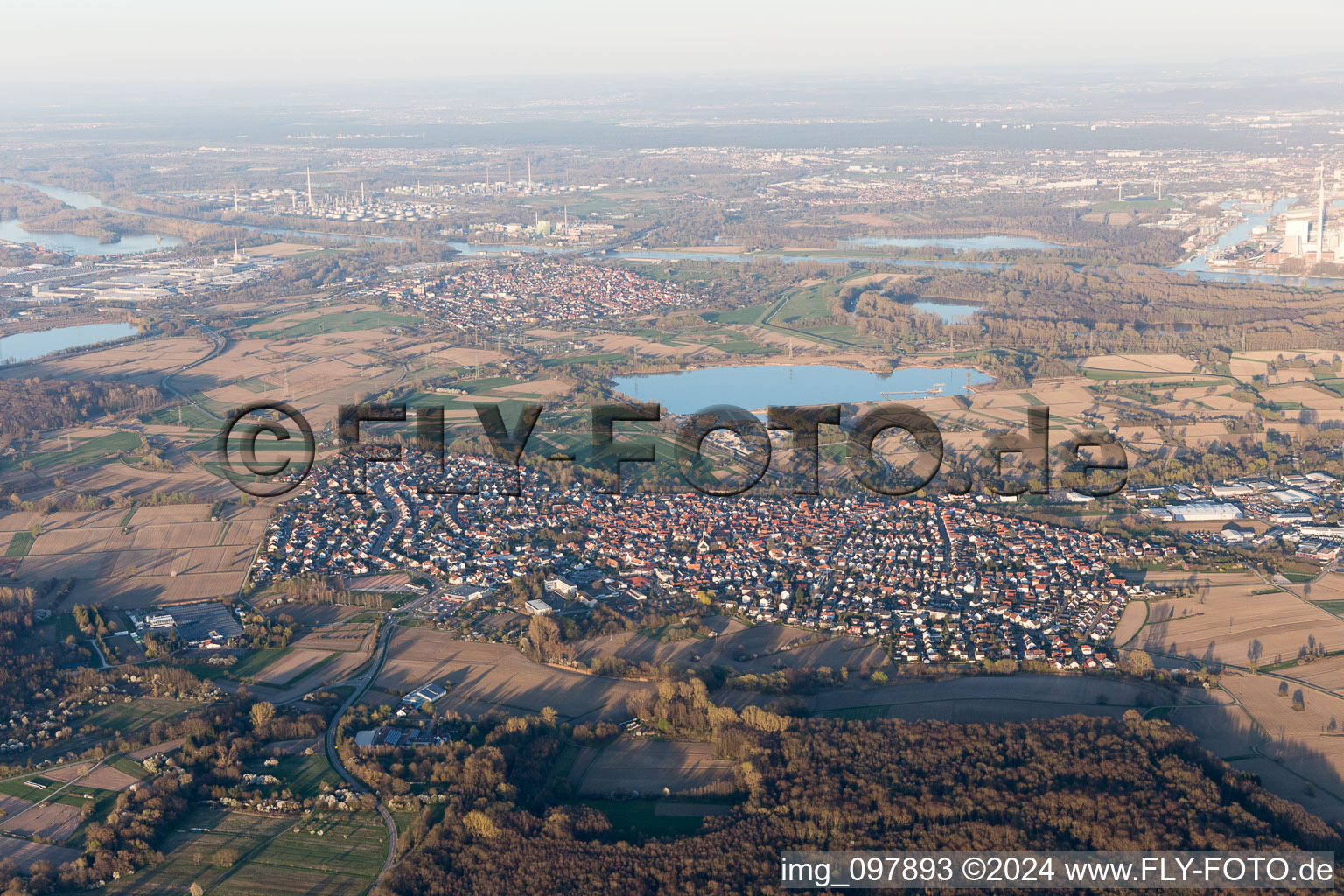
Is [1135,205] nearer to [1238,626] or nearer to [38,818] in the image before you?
[1238,626]

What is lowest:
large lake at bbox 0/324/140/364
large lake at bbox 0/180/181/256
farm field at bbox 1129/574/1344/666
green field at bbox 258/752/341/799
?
green field at bbox 258/752/341/799

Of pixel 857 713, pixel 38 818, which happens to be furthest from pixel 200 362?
pixel 857 713

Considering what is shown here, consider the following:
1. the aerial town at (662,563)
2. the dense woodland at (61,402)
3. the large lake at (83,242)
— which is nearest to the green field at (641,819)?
the aerial town at (662,563)

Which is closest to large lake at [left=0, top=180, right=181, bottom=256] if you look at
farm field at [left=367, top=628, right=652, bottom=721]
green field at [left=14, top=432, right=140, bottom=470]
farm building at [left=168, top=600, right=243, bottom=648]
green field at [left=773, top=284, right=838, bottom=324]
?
green field at [left=14, top=432, right=140, bottom=470]

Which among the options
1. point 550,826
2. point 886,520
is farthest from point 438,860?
point 886,520

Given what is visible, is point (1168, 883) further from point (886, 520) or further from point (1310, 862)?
point (886, 520)

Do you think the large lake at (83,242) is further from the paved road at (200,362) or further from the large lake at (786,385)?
the large lake at (786,385)

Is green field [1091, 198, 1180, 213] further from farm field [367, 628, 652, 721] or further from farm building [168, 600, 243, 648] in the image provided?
farm building [168, 600, 243, 648]

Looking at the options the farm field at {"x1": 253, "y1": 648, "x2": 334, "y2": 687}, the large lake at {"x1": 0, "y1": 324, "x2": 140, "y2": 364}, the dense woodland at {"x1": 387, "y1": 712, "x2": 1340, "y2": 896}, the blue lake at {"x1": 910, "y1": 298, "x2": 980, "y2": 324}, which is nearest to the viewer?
the dense woodland at {"x1": 387, "y1": 712, "x2": 1340, "y2": 896}
